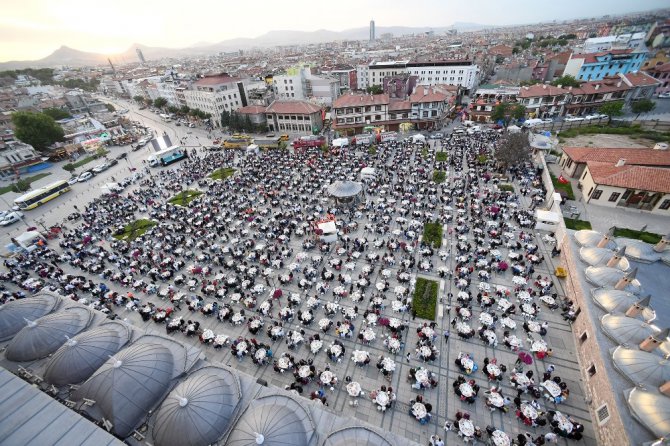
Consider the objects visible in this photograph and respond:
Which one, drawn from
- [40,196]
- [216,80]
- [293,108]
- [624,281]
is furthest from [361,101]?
[40,196]

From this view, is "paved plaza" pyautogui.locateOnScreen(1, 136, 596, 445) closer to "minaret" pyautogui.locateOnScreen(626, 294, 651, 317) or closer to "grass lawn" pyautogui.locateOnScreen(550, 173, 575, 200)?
"grass lawn" pyautogui.locateOnScreen(550, 173, 575, 200)

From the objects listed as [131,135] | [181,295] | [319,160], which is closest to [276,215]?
[181,295]

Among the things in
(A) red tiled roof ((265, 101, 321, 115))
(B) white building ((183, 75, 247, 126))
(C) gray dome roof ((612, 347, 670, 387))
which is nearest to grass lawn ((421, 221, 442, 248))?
(C) gray dome roof ((612, 347, 670, 387))

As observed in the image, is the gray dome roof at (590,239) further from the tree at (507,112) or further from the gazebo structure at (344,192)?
the tree at (507,112)

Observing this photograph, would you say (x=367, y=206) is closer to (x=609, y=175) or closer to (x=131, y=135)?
(x=609, y=175)

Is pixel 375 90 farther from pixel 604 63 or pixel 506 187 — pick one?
pixel 506 187

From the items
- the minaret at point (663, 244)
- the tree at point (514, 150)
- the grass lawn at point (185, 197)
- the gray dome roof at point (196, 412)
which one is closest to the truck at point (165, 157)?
the grass lawn at point (185, 197)
